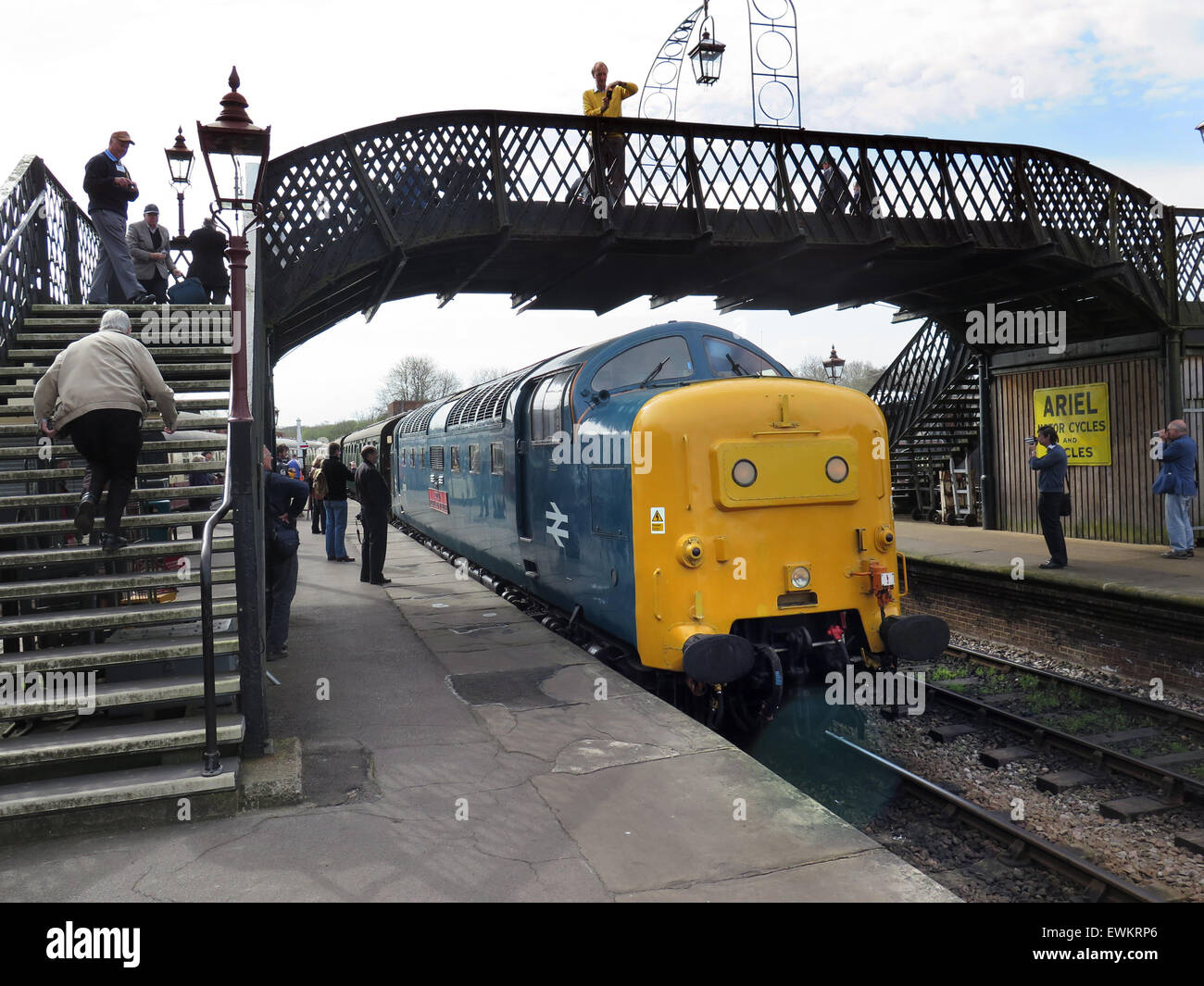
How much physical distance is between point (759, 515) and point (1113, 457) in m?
10.6

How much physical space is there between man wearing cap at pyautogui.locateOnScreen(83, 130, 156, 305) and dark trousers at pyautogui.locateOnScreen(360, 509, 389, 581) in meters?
4.28

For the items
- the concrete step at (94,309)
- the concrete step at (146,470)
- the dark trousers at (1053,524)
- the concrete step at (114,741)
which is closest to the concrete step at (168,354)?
the concrete step at (94,309)

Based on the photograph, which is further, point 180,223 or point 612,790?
point 180,223

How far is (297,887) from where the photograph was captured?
3885 millimetres

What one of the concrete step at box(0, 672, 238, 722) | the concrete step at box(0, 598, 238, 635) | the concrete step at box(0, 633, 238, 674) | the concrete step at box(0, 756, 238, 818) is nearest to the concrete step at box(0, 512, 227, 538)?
the concrete step at box(0, 598, 238, 635)

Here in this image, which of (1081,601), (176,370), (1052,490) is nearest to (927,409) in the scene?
(1052,490)

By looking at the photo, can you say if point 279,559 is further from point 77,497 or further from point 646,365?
point 646,365

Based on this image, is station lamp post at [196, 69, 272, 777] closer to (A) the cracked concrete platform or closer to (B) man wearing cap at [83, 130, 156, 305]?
(A) the cracked concrete platform

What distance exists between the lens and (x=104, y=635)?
271 inches

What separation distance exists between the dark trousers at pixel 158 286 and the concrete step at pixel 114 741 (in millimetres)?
6502

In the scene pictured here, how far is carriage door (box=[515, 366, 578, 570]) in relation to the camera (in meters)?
8.12
